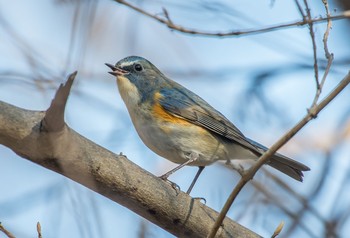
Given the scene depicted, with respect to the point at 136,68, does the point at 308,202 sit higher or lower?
lower

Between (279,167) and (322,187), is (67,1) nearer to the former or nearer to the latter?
(279,167)

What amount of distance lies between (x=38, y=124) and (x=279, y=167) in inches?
104

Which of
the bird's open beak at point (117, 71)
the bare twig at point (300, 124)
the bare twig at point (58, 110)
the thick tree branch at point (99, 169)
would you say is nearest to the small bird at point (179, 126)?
the bird's open beak at point (117, 71)

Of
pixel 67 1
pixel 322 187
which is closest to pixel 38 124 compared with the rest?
pixel 67 1

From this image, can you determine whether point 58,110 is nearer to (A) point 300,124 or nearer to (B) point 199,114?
(A) point 300,124

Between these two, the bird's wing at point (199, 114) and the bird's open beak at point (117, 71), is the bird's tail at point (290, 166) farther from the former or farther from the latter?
the bird's open beak at point (117, 71)

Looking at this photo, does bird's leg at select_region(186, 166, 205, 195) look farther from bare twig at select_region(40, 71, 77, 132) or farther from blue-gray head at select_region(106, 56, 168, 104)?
bare twig at select_region(40, 71, 77, 132)

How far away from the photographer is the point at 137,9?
2.95 metres

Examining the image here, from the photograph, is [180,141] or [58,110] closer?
[58,110]

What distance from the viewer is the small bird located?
470cm

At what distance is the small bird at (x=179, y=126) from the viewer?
4.70 meters

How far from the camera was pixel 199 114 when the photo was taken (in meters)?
5.04

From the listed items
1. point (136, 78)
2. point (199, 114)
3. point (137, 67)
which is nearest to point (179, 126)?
point (199, 114)

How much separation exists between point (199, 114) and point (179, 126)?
31cm
